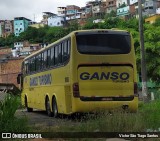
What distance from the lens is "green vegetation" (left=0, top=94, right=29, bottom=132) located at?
973 cm

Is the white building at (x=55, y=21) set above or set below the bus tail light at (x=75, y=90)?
above

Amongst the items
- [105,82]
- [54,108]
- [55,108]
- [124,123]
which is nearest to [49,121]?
[55,108]

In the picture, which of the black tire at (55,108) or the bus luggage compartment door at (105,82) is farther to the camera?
the black tire at (55,108)

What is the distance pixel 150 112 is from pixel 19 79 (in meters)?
17.0

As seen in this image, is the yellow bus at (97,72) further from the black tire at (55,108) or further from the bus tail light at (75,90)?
the black tire at (55,108)

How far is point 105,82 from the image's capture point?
1472 cm

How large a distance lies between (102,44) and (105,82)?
1440 mm

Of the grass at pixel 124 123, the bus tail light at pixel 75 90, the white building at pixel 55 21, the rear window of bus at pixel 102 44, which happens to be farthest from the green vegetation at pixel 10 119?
the white building at pixel 55 21

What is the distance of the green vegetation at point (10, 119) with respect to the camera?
973cm

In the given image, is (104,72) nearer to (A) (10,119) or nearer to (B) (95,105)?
(B) (95,105)

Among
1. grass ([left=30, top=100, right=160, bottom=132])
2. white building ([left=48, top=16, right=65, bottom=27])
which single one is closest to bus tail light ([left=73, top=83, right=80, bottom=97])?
grass ([left=30, top=100, right=160, bottom=132])

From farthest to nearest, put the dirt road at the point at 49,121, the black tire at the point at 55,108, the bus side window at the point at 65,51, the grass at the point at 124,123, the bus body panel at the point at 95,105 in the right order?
the black tire at the point at 55,108 → the bus side window at the point at 65,51 → the bus body panel at the point at 95,105 → the dirt road at the point at 49,121 → the grass at the point at 124,123

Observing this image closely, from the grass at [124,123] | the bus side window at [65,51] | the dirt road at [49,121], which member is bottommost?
the dirt road at [49,121]

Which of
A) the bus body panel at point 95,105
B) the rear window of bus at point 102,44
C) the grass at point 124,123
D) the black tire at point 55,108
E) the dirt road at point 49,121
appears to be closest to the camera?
the grass at point 124,123
